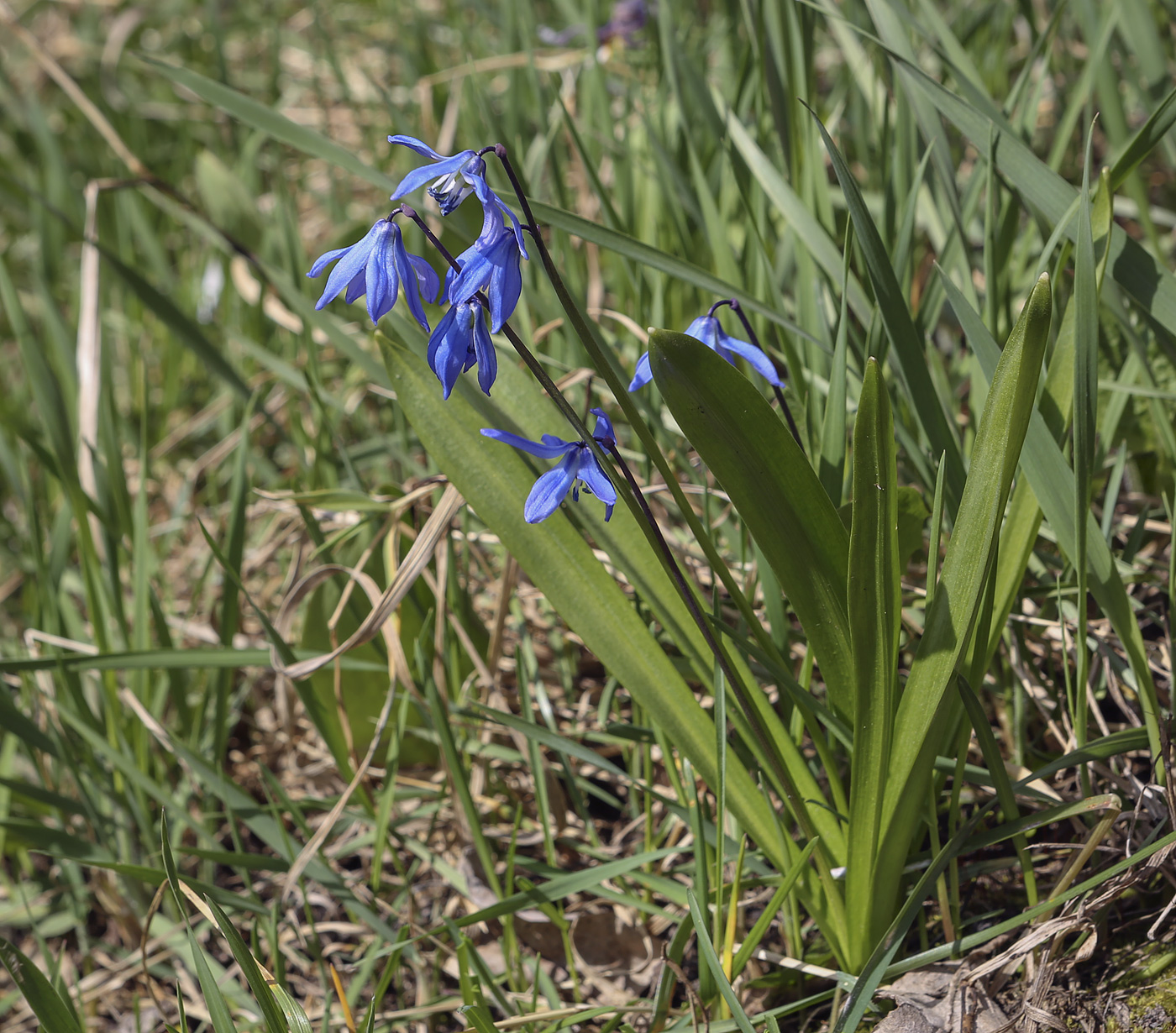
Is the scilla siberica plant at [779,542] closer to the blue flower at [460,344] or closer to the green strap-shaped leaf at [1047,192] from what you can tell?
the blue flower at [460,344]

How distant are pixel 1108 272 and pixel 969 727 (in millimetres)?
733

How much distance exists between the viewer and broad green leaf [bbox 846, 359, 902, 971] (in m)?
1.12

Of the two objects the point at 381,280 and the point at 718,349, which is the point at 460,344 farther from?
the point at 718,349

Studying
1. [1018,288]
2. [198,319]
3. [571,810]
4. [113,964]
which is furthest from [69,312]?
[1018,288]

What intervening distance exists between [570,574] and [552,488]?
1.18 feet

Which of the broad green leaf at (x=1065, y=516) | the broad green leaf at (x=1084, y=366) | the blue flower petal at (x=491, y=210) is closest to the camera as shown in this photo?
the blue flower petal at (x=491, y=210)

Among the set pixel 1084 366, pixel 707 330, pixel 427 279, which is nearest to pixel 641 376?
pixel 707 330

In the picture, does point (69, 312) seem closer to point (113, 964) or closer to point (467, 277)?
point (113, 964)

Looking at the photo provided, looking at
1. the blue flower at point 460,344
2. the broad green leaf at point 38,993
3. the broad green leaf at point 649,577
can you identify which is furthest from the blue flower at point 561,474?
the broad green leaf at point 38,993

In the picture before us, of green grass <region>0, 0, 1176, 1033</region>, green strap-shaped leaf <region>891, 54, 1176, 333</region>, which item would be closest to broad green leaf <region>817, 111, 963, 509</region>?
green grass <region>0, 0, 1176, 1033</region>

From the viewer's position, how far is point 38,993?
1.21 m

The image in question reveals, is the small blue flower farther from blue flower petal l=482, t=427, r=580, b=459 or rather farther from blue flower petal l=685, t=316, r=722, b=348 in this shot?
blue flower petal l=685, t=316, r=722, b=348

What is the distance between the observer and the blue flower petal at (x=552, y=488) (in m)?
1.12

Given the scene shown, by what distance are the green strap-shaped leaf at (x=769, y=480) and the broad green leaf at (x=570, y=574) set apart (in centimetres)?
23
